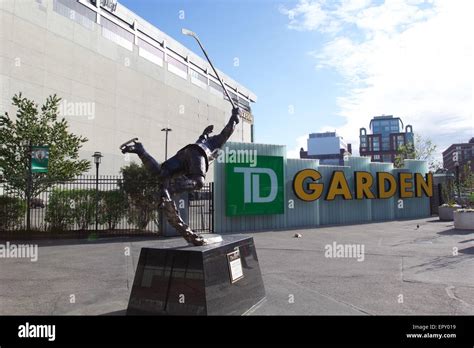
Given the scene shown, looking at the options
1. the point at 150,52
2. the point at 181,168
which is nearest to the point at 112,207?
the point at 181,168

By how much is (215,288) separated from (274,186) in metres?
14.1

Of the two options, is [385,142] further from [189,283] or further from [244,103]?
[189,283]

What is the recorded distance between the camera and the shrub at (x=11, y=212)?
1503 centimetres

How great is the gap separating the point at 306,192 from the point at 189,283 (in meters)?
16.0

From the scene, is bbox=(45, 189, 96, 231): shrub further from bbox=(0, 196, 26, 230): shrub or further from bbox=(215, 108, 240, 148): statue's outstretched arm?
bbox=(215, 108, 240, 148): statue's outstretched arm

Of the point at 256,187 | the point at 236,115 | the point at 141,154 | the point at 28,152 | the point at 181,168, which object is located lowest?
the point at 256,187

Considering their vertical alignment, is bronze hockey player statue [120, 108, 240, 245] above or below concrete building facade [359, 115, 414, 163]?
below

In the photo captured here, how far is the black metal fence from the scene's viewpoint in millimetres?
15219

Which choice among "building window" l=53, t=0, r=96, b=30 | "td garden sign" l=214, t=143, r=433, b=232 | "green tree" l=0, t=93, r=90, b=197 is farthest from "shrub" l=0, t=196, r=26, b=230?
"building window" l=53, t=0, r=96, b=30

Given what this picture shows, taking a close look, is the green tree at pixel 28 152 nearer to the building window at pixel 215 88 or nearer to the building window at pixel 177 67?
the building window at pixel 177 67

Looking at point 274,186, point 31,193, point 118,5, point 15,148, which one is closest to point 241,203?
point 274,186

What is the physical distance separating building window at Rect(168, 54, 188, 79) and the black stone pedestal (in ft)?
170

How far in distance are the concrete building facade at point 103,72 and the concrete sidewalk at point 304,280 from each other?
14977mm

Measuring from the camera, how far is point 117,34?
142 feet
